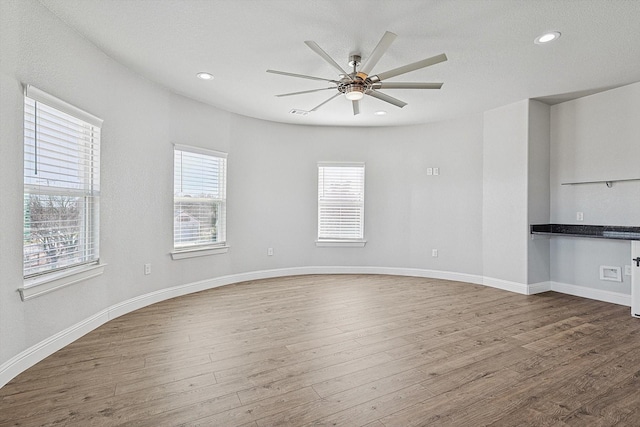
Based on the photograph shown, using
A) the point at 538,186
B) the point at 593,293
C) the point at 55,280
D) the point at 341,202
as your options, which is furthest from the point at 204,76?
the point at 593,293

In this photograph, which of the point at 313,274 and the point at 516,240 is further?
the point at 313,274

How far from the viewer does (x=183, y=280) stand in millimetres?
4449

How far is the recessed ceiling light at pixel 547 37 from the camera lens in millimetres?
2723

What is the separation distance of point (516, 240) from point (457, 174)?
1.43 metres

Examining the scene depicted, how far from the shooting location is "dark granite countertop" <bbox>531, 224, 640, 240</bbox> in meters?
3.63

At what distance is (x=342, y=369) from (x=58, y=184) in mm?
2819

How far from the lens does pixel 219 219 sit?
4.95 metres

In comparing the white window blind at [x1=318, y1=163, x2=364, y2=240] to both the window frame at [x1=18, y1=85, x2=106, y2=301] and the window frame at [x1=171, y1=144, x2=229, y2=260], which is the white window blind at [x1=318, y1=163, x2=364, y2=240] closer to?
the window frame at [x1=171, y1=144, x2=229, y2=260]

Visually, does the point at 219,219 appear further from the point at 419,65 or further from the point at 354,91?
the point at 419,65

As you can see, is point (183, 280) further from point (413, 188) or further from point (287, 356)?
point (413, 188)

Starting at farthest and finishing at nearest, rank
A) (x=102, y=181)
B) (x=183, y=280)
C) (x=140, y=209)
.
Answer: (x=183, y=280), (x=140, y=209), (x=102, y=181)

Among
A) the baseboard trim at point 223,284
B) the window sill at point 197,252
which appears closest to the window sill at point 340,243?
the baseboard trim at point 223,284

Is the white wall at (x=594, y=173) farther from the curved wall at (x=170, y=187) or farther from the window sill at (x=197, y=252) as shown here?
the window sill at (x=197, y=252)

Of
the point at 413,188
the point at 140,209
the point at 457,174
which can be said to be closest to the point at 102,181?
the point at 140,209
